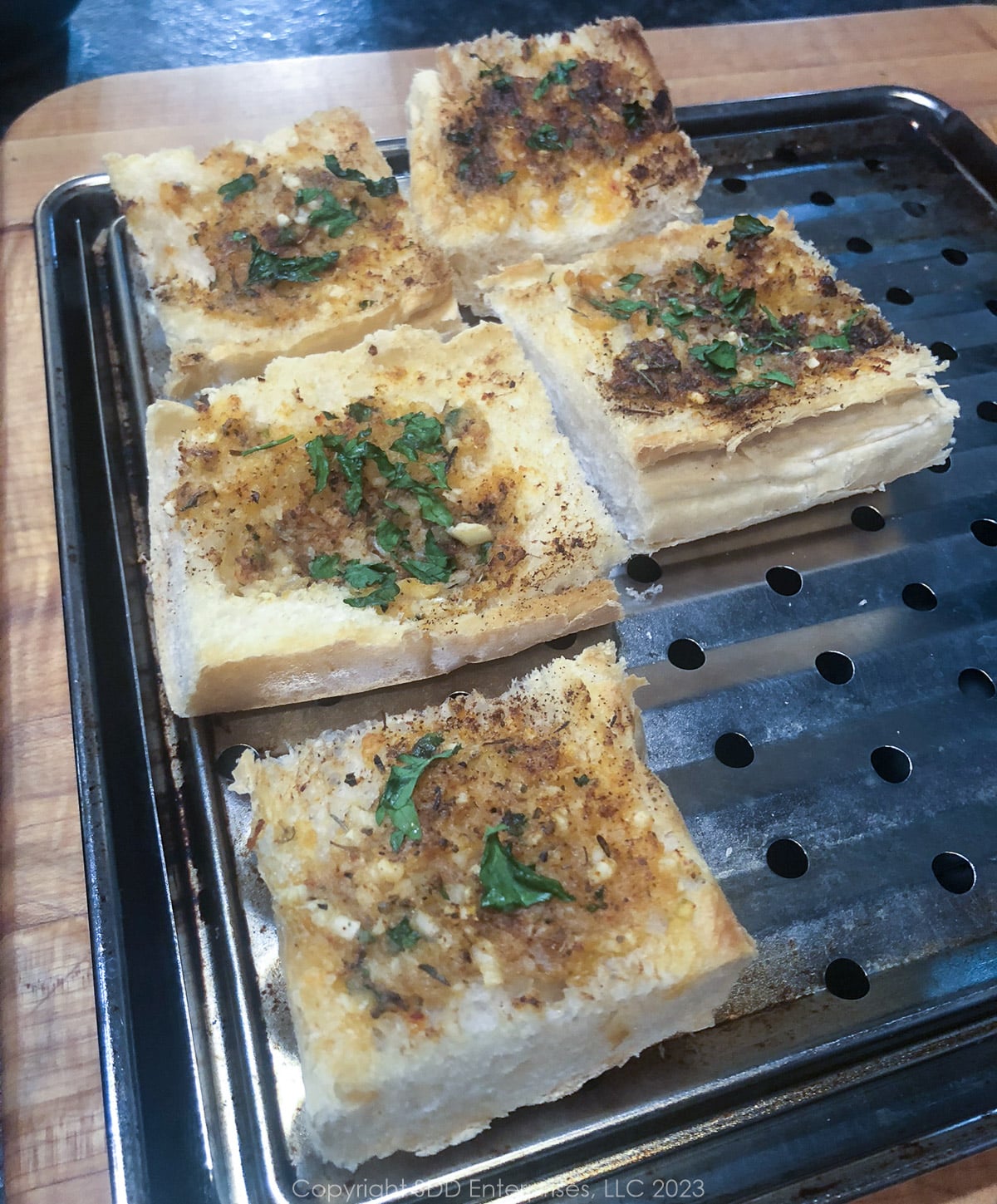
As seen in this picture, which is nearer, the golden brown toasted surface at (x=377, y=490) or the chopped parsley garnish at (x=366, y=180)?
the golden brown toasted surface at (x=377, y=490)

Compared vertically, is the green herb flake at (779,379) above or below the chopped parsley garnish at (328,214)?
below

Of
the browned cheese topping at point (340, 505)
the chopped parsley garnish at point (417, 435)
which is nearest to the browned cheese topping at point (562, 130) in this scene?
the chopped parsley garnish at point (417, 435)

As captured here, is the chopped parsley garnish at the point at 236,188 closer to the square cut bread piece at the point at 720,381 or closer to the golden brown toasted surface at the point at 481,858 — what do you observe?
the square cut bread piece at the point at 720,381

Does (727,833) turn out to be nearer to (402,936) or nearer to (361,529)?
(402,936)

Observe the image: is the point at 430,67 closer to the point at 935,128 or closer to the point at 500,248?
the point at 500,248

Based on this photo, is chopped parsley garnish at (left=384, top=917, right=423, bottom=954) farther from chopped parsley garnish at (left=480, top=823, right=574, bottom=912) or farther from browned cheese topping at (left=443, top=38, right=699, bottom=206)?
browned cheese topping at (left=443, top=38, right=699, bottom=206)

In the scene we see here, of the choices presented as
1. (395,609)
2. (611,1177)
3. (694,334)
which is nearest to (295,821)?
(395,609)
